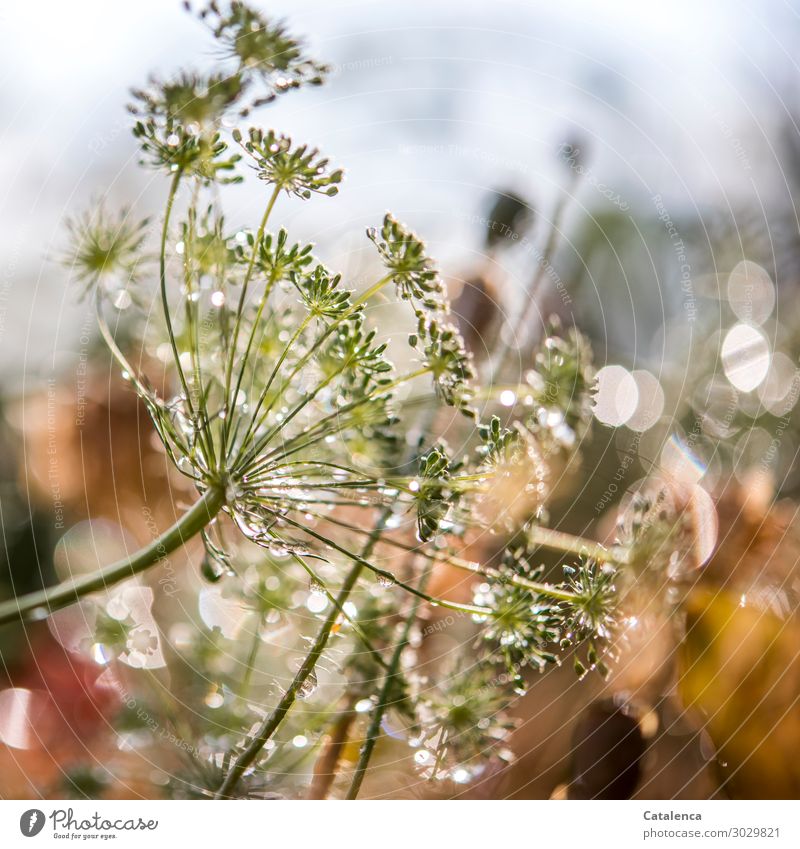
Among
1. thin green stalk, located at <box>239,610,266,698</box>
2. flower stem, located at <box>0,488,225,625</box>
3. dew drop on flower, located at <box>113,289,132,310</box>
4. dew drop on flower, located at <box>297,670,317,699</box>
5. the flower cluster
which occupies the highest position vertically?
dew drop on flower, located at <box>113,289,132,310</box>

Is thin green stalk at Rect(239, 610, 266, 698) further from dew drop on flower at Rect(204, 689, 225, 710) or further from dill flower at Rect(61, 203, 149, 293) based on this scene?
dill flower at Rect(61, 203, 149, 293)

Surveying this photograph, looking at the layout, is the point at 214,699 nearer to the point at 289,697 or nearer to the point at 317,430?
the point at 289,697

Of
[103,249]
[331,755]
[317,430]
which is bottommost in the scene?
[331,755]

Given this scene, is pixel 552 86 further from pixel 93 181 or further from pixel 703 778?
pixel 703 778

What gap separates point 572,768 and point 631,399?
1.08 feet

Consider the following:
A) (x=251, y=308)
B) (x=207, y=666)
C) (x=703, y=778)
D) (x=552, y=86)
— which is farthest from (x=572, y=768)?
(x=552, y=86)

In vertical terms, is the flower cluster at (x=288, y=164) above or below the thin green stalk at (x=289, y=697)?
above

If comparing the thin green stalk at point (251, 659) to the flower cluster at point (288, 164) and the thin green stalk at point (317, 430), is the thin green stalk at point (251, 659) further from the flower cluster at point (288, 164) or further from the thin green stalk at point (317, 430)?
the flower cluster at point (288, 164)

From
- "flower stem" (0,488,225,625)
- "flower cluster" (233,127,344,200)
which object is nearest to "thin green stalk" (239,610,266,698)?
"flower stem" (0,488,225,625)

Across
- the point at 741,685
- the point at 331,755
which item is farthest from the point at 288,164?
the point at 741,685

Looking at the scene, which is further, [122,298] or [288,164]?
[122,298]

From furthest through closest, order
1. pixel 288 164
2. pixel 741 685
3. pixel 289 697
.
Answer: pixel 741 685, pixel 289 697, pixel 288 164

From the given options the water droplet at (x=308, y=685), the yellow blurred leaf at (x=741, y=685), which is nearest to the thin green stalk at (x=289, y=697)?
the water droplet at (x=308, y=685)

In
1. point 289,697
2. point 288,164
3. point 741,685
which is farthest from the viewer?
point 741,685
